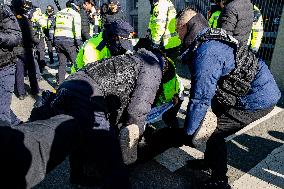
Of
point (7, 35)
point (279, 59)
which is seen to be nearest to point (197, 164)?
point (7, 35)

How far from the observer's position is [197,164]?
312 centimetres

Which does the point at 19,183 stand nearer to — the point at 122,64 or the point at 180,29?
the point at 122,64

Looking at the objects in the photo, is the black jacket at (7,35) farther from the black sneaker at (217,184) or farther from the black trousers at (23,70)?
the black sneaker at (217,184)

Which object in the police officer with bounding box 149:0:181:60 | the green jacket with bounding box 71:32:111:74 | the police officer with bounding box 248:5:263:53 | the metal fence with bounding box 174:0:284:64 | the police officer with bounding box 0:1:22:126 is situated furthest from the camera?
the metal fence with bounding box 174:0:284:64

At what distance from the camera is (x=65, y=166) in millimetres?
3236

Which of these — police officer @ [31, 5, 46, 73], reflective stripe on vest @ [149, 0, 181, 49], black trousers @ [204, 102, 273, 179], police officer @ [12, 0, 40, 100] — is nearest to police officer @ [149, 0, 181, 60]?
reflective stripe on vest @ [149, 0, 181, 49]

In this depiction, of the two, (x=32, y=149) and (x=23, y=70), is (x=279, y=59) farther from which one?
(x=32, y=149)

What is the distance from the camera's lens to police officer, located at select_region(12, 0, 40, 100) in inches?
216

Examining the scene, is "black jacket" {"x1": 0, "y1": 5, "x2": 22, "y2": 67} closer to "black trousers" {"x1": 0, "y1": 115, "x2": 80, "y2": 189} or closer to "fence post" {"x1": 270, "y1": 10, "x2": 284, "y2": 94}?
"black trousers" {"x1": 0, "y1": 115, "x2": 80, "y2": 189}

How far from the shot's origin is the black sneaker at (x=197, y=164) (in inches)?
121

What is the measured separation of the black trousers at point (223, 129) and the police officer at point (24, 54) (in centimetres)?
423

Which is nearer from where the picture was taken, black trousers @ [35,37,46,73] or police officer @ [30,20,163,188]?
police officer @ [30,20,163,188]

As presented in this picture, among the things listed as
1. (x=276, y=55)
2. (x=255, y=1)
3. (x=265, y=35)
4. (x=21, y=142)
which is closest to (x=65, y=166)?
(x=21, y=142)

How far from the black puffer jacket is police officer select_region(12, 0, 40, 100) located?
12.1 ft
